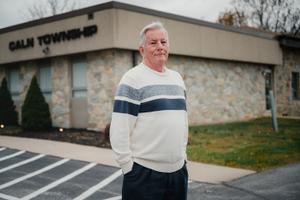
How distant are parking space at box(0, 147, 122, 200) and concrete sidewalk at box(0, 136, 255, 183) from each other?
0.51 meters

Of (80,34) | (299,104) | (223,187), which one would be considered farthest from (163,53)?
A: (299,104)

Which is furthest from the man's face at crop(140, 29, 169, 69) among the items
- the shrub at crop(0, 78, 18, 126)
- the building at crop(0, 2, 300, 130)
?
the shrub at crop(0, 78, 18, 126)

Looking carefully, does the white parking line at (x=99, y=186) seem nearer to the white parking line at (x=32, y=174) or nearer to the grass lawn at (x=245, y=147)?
the white parking line at (x=32, y=174)

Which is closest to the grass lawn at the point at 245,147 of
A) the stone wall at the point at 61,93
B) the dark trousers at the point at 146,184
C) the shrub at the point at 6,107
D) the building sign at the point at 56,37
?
the stone wall at the point at 61,93

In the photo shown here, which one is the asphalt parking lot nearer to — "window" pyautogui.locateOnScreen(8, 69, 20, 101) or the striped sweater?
the striped sweater

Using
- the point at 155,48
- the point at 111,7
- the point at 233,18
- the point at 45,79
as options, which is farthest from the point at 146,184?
the point at 233,18

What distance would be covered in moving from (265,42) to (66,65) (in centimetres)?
1206

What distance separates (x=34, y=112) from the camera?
51.3 ft

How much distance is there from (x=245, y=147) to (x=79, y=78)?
787 cm

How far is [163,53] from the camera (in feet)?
11.2

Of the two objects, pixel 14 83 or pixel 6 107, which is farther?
pixel 14 83

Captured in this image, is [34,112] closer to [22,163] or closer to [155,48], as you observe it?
[22,163]

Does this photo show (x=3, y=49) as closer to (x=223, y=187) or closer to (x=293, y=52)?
(x=223, y=187)

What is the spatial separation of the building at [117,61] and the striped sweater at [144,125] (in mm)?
11163
